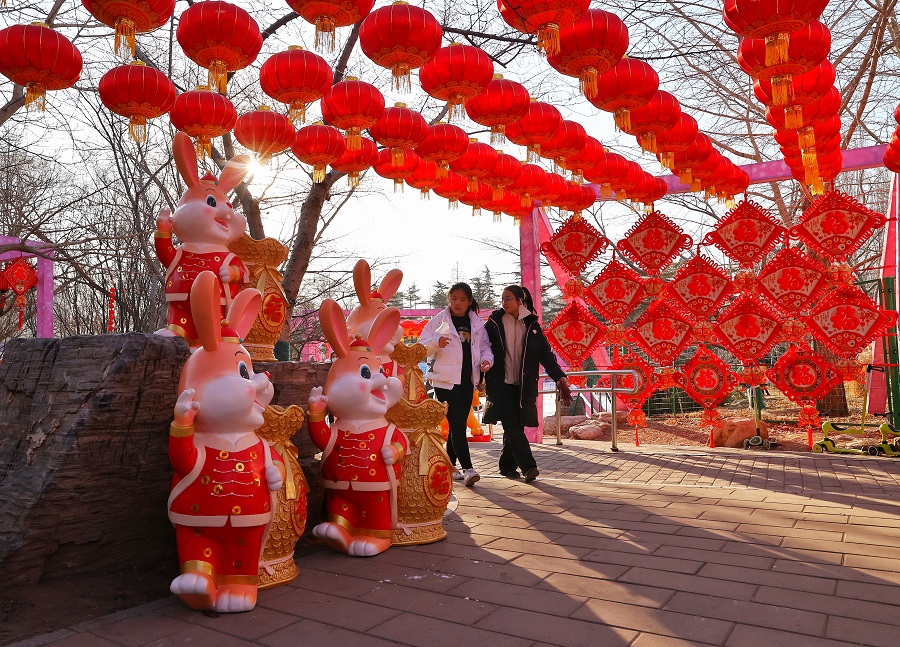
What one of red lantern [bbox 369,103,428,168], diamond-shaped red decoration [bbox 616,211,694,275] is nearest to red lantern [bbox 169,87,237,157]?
red lantern [bbox 369,103,428,168]

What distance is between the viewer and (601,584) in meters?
3.09

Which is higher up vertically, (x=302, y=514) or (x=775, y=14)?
(x=775, y=14)

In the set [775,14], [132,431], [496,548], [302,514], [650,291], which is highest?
[775,14]

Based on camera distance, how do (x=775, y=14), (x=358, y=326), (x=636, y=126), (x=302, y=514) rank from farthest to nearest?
(x=636, y=126) → (x=358, y=326) → (x=775, y=14) → (x=302, y=514)

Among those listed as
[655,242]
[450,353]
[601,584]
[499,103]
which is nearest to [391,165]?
[499,103]

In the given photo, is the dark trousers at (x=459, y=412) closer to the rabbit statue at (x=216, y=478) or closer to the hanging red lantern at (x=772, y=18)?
the rabbit statue at (x=216, y=478)

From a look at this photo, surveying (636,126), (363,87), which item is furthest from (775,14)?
(363,87)

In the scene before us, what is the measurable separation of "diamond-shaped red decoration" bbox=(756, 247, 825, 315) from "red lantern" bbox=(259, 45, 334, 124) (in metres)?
6.60

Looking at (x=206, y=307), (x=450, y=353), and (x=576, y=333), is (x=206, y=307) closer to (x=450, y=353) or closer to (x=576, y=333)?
(x=450, y=353)

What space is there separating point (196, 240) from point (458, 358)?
2.47 m

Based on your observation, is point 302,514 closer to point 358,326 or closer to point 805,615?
point 358,326

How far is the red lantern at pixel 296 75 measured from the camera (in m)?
5.29

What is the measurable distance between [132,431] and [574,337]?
744 centimetres

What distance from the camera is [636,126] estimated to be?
6.07 metres
